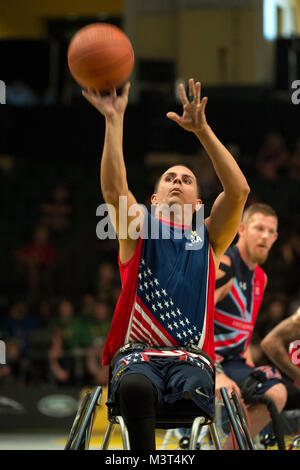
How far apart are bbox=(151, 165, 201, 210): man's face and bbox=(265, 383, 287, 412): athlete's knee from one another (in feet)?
6.28

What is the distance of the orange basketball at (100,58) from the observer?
3.90 m

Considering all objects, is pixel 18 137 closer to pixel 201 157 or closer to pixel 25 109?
pixel 25 109

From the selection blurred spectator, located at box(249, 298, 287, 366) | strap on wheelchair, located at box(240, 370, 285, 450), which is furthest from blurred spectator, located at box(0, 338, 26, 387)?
strap on wheelchair, located at box(240, 370, 285, 450)

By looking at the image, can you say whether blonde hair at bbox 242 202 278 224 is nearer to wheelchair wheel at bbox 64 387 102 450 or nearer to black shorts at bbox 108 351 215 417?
black shorts at bbox 108 351 215 417

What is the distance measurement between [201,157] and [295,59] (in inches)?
131

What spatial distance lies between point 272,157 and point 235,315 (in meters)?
7.90

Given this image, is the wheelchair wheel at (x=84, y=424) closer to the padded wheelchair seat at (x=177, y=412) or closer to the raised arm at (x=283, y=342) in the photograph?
the padded wheelchair seat at (x=177, y=412)

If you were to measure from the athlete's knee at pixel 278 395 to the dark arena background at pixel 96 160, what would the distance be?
12.2 feet

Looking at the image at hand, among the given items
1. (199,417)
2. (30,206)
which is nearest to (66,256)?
(30,206)

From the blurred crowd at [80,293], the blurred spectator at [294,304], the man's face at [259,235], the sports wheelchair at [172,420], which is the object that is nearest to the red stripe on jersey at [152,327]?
the sports wheelchair at [172,420]

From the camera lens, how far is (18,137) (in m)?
14.2

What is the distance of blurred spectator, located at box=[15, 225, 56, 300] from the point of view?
40.3 feet

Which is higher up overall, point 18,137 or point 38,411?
point 18,137

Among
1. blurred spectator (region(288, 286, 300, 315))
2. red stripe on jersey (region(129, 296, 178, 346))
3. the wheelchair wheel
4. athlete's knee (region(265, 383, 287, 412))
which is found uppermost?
blurred spectator (region(288, 286, 300, 315))
